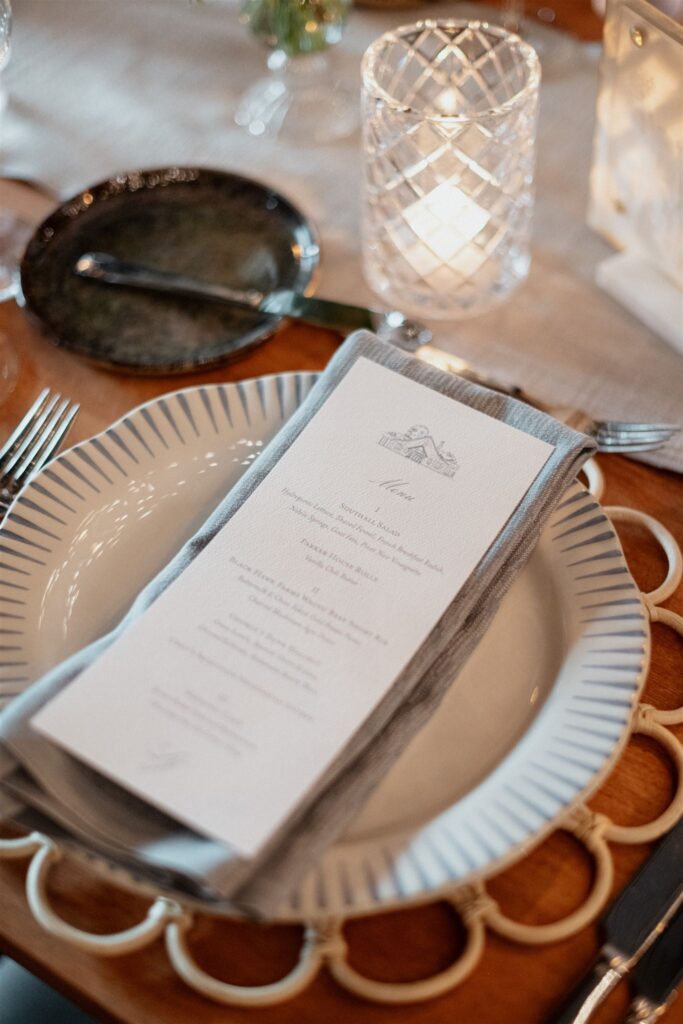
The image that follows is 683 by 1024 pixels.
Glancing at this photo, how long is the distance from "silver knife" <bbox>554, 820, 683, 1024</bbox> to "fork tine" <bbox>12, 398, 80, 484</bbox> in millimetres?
433

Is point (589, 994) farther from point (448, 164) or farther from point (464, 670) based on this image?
point (448, 164)

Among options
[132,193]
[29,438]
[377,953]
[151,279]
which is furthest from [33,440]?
[377,953]

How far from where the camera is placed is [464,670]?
Result: 1.78 ft

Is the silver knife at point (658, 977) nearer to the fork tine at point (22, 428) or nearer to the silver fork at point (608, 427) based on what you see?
the silver fork at point (608, 427)

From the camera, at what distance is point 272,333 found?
77 cm

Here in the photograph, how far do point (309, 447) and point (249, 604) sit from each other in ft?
0.37

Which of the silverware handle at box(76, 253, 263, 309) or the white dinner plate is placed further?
the silverware handle at box(76, 253, 263, 309)

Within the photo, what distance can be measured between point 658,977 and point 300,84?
819 millimetres

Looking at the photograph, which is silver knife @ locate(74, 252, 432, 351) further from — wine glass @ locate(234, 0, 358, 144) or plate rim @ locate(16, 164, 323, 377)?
wine glass @ locate(234, 0, 358, 144)

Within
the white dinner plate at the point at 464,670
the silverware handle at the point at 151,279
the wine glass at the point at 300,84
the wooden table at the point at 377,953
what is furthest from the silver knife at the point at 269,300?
the wooden table at the point at 377,953

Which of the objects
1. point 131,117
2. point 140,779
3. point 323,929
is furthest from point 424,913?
point 131,117

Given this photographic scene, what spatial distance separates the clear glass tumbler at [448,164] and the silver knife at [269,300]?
0.15 feet

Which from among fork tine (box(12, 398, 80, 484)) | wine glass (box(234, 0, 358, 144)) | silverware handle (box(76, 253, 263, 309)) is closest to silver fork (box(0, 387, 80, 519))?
fork tine (box(12, 398, 80, 484))

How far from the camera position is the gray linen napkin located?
1.43 ft
